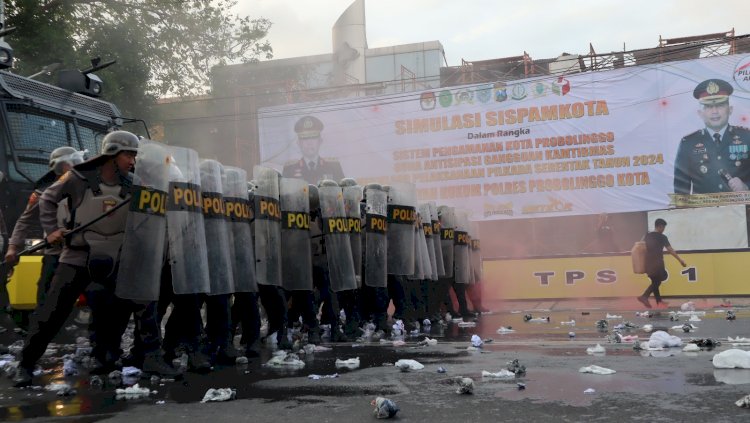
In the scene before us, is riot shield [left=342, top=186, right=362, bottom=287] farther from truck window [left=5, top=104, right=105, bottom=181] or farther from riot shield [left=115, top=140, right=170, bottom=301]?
riot shield [left=115, top=140, right=170, bottom=301]

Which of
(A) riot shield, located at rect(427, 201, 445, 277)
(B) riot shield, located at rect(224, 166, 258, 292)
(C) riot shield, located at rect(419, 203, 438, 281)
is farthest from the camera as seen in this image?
(A) riot shield, located at rect(427, 201, 445, 277)

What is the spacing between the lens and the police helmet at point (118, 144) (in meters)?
6.27

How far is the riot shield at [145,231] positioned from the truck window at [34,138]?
384cm

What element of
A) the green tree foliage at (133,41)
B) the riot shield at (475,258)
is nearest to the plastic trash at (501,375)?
the riot shield at (475,258)

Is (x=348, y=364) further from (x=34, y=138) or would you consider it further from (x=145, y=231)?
(x=34, y=138)

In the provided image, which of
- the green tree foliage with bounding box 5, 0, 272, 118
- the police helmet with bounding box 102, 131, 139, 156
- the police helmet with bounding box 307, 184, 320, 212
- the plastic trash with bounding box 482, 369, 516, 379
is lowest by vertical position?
the plastic trash with bounding box 482, 369, 516, 379

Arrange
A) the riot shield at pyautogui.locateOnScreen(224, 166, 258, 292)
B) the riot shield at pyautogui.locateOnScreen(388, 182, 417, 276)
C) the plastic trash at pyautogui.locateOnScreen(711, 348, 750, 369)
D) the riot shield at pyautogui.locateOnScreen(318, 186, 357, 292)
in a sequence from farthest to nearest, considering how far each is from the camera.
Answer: the riot shield at pyautogui.locateOnScreen(388, 182, 417, 276)
the riot shield at pyautogui.locateOnScreen(318, 186, 357, 292)
the riot shield at pyautogui.locateOnScreen(224, 166, 258, 292)
the plastic trash at pyautogui.locateOnScreen(711, 348, 750, 369)

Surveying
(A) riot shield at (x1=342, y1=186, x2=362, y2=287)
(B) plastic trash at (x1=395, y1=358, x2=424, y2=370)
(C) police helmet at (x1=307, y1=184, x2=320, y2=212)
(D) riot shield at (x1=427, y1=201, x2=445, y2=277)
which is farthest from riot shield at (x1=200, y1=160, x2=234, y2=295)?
(D) riot shield at (x1=427, y1=201, x2=445, y2=277)

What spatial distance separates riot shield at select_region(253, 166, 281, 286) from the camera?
315 inches

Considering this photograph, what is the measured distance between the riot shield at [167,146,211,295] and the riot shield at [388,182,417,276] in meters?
4.66

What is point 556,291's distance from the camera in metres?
19.5

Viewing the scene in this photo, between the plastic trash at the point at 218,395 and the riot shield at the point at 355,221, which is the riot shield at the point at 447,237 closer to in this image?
the riot shield at the point at 355,221

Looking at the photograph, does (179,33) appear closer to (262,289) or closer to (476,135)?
(476,135)

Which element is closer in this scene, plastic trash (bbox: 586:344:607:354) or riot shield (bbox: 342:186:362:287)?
plastic trash (bbox: 586:344:607:354)
